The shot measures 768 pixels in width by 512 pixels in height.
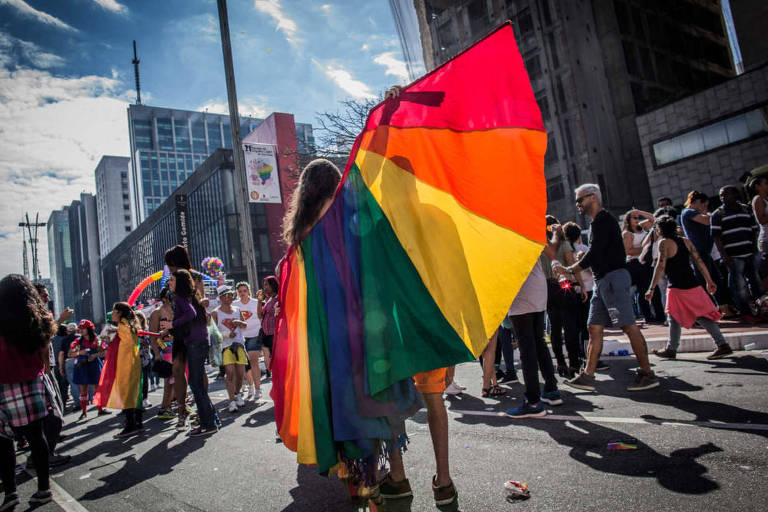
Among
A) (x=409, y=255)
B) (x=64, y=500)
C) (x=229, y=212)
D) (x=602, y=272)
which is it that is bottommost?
(x=64, y=500)

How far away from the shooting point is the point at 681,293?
593cm

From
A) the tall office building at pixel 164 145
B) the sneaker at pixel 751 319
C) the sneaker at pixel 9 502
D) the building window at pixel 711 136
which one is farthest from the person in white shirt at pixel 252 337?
the tall office building at pixel 164 145

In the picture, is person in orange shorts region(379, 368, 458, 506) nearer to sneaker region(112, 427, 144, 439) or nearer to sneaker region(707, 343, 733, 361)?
sneaker region(707, 343, 733, 361)

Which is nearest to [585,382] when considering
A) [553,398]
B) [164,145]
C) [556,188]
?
[553,398]

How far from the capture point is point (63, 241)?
461 feet

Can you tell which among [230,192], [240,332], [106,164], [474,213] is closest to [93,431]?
[240,332]

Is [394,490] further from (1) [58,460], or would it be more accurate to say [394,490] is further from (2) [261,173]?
(2) [261,173]

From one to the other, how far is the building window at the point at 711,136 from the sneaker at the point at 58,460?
28846 mm

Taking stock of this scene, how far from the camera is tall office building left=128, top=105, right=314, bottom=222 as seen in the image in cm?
10700

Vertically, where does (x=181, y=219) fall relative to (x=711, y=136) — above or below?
above

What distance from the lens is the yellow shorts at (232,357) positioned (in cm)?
774

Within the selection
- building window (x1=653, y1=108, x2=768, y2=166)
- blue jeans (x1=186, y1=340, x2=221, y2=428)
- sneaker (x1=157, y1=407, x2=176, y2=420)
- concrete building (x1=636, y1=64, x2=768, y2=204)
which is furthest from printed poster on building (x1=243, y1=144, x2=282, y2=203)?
building window (x1=653, y1=108, x2=768, y2=166)

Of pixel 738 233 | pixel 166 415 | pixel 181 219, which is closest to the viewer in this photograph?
pixel 738 233

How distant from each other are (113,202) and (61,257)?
4725cm
